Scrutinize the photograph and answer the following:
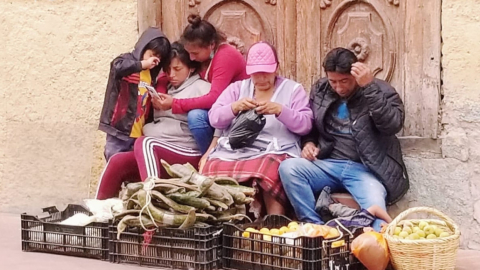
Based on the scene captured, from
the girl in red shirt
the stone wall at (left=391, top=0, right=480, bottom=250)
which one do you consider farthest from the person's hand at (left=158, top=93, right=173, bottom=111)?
the stone wall at (left=391, top=0, right=480, bottom=250)

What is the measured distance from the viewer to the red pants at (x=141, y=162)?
675 centimetres

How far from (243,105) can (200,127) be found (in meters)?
0.58

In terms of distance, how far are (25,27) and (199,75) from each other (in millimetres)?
1786

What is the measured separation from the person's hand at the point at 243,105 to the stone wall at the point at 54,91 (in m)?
1.51

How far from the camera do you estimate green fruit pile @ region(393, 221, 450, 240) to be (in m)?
5.36

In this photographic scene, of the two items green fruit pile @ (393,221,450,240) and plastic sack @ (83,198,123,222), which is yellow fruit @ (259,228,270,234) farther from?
plastic sack @ (83,198,123,222)

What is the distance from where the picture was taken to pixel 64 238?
6219 mm

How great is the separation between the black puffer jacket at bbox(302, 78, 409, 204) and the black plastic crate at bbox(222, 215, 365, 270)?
82 cm

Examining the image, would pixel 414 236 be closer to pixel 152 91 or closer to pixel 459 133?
pixel 459 133

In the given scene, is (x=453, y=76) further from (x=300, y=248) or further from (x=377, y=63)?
(x=300, y=248)

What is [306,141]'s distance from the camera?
260 inches

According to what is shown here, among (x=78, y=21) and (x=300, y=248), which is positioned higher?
(x=78, y=21)

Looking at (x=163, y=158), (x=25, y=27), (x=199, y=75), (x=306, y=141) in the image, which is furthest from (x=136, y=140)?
(x=25, y=27)

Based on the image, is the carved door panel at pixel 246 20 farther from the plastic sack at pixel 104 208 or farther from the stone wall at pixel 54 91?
the plastic sack at pixel 104 208
